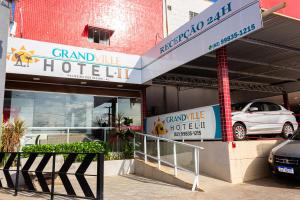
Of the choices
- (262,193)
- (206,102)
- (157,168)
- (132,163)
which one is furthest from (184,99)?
(262,193)

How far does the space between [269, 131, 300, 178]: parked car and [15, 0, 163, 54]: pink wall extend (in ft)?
34.5

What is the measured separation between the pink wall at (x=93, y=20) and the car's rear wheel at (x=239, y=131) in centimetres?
858

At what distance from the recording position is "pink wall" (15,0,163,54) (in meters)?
14.0

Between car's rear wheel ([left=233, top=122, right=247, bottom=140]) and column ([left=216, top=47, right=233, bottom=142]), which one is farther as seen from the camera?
car's rear wheel ([left=233, top=122, right=247, bottom=140])

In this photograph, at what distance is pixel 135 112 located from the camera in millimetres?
13703

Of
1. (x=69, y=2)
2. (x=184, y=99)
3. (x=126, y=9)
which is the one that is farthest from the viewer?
(x=184, y=99)

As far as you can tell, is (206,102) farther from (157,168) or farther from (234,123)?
(157,168)

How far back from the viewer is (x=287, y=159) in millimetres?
7289

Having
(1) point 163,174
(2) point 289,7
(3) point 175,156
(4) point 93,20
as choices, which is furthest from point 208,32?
(4) point 93,20

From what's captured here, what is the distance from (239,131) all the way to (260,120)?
1.45m

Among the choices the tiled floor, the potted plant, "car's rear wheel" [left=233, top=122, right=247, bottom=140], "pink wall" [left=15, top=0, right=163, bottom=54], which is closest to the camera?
the tiled floor

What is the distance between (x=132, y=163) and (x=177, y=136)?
217 centimetres

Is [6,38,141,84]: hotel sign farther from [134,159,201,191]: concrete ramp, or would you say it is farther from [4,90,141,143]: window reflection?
[134,159,201,191]: concrete ramp

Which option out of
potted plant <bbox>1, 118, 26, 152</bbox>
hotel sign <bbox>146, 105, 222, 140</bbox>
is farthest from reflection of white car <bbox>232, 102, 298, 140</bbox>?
potted plant <bbox>1, 118, 26, 152</bbox>
